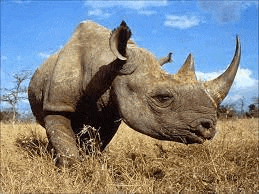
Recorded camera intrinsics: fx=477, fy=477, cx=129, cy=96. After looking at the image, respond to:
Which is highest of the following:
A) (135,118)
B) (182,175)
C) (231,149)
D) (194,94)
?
(194,94)

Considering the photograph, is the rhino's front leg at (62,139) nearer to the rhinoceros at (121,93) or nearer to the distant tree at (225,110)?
the rhinoceros at (121,93)

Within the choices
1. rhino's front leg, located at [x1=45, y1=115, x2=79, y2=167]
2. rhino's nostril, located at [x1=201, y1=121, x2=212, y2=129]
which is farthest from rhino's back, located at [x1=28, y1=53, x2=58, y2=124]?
rhino's nostril, located at [x1=201, y1=121, x2=212, y2=129]

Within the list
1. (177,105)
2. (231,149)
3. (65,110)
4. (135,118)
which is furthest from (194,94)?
(231,149)

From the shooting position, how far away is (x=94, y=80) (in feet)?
20.1

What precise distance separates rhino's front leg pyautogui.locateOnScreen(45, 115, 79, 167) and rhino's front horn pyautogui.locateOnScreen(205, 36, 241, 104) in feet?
6.00

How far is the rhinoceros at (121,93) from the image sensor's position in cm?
542

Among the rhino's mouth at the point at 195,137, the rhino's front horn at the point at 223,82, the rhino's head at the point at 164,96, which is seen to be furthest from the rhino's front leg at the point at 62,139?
the rhino's front horn at the point at 223,82

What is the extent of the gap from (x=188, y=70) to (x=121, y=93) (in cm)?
86

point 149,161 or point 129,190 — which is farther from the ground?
point 129,190

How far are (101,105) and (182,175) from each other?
154 centimetres

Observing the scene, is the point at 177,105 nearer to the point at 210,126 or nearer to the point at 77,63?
the point at 210,126

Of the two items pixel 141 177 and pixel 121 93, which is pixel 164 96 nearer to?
pixel 121 93

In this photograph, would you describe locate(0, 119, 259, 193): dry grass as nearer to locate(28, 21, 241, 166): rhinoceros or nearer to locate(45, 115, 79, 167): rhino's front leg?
locate(45, 115, 79, 167): rhino's front leg

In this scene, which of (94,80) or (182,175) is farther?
(94,80)
